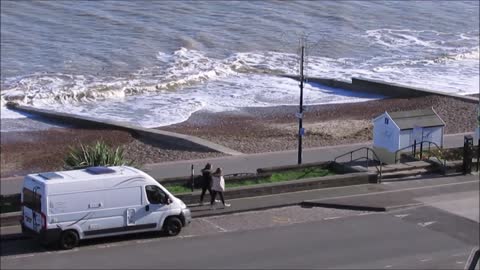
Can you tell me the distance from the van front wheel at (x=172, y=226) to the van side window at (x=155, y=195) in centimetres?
41

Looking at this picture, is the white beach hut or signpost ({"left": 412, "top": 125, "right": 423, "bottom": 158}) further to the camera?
→ signpost ({"left": 412, "top": 125, "right": 423, "bottom": 158})

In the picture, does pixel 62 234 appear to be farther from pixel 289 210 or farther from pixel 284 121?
pixel 284 121

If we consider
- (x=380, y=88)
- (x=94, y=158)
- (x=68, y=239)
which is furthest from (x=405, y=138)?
(x=380, y=88)

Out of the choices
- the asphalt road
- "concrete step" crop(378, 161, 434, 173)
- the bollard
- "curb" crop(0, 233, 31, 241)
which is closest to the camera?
the asphalt road

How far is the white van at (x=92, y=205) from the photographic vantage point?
19.0 m

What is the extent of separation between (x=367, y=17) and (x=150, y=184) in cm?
5265

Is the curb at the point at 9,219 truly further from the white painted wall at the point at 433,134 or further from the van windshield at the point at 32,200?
the white painted wall at the point at 433,134

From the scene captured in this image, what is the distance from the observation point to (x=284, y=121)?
38469 mm

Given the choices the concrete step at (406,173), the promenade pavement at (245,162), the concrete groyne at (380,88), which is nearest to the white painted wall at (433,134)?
the concrete step at (406,173)

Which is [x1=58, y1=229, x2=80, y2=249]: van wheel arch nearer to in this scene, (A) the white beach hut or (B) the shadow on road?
(B) the shadow on road

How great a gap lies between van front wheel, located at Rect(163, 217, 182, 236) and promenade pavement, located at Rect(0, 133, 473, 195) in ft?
17.7

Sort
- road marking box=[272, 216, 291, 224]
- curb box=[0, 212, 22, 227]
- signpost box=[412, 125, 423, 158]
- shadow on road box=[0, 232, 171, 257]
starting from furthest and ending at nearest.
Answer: signpost box=[412, 125, 423, 158]
road marking box=[272, 216, 291, 224]
curb box=[0, 212, 22, 227]
shadow on road box=[0, 232, 171, 257]

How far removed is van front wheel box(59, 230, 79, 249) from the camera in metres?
19.2

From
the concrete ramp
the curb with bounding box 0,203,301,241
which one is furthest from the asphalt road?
the concrete ramp
